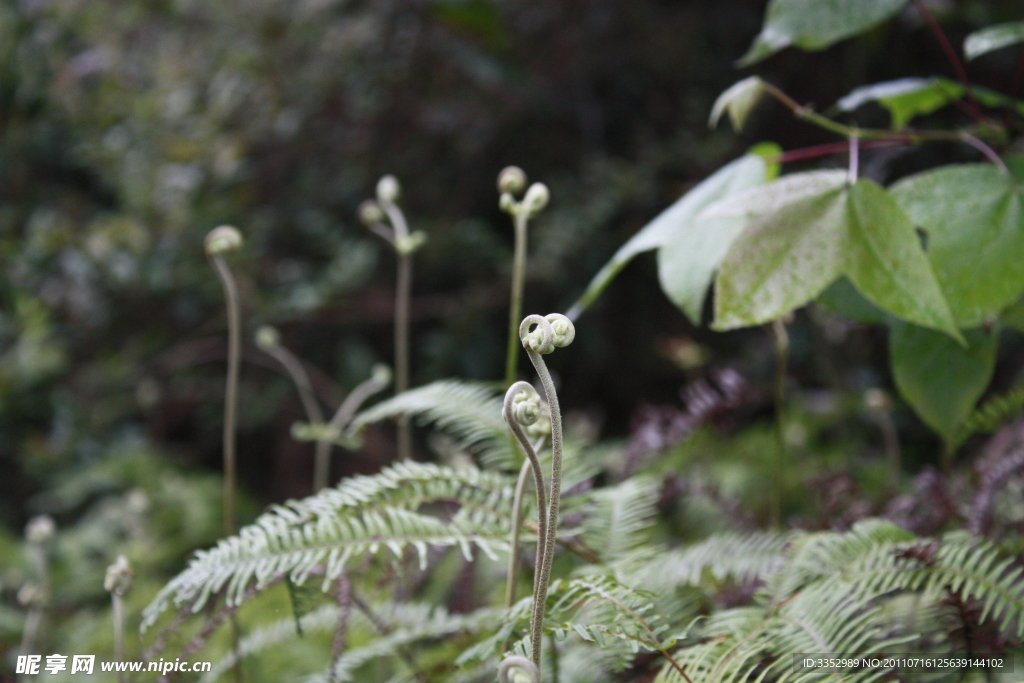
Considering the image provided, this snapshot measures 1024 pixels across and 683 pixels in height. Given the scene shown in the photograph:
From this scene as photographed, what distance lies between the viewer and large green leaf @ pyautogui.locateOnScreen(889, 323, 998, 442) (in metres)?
0.82

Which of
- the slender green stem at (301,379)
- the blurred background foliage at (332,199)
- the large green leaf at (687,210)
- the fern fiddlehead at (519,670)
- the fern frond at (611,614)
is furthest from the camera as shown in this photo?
the blurred background foliage at (332,199)

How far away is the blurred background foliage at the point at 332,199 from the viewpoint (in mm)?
2047

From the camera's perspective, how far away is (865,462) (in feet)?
5.05

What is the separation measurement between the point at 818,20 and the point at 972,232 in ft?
1.13

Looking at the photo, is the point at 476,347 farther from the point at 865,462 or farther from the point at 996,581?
the point at 996,581

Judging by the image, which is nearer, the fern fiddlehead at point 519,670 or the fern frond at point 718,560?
the fern fiddlehead at point 519,670

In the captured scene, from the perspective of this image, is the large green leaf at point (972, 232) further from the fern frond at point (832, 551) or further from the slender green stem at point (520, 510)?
the slender green stem at point (520, 510)

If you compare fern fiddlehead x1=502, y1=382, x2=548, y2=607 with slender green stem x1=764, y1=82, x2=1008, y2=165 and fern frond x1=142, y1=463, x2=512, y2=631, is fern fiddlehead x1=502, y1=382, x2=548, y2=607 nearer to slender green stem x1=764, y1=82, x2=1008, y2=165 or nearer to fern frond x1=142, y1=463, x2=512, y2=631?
fern frond x1=142, y1=463, x2=512, y2=631

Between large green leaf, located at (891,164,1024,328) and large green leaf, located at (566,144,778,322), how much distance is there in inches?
6.7

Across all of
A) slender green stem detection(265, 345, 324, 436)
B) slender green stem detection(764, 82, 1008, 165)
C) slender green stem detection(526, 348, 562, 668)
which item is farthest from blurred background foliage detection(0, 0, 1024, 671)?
slender green stem detection(526, 348, 562, 668)

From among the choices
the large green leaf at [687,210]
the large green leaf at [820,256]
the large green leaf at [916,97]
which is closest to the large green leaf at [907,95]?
the large green leaf at [916,97]

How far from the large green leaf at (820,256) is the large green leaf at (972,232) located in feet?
0.24

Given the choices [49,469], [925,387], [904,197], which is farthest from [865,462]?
[49,469]

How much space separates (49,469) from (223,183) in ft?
3.21
